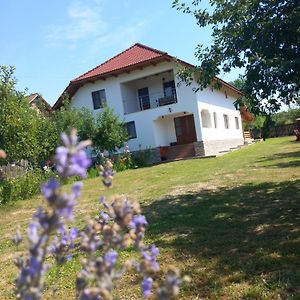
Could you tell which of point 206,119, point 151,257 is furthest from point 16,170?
point 151,257

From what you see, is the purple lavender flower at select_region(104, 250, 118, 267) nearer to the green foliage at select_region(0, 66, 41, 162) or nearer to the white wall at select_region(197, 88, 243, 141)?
the green foliage at select_region(0, 66, 41, 162)

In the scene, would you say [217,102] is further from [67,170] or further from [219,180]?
[67,170]

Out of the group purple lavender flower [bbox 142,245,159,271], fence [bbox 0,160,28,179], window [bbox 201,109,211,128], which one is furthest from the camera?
window [bbox 201,109,211,128]

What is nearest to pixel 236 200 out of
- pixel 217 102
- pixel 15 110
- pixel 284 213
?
pixel 284 213

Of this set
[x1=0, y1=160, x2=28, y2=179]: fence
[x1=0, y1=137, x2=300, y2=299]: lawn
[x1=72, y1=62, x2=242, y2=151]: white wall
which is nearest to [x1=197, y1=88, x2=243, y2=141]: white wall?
[x1=72, y1=62, x2=242, y2=151]: white wall

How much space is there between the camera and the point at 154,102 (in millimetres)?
31438

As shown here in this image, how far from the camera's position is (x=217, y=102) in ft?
112

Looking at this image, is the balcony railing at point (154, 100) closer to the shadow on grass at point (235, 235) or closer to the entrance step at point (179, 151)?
the entrance step at point (179, 151)

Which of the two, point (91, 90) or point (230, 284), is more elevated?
point (91, 90)

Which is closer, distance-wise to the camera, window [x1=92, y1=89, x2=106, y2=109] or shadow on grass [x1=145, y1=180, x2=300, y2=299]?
shadow on grass [x1=145, y1=180, x2=300, y2=299]

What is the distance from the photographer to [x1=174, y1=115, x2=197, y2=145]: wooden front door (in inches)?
1203

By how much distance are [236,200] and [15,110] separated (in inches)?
329

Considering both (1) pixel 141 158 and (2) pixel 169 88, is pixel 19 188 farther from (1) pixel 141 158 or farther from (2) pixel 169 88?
(2) pixel 169 88

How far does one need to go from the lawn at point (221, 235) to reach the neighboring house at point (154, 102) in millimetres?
14886
